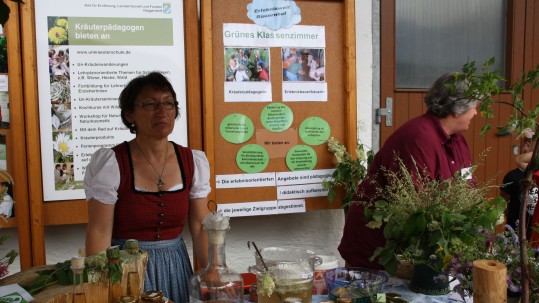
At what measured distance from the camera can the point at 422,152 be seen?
7.26 feet

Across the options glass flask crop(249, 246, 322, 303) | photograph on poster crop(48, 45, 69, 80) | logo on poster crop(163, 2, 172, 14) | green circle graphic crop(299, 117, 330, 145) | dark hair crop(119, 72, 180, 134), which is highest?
logo on poster crop(163, 2, 172, 14)

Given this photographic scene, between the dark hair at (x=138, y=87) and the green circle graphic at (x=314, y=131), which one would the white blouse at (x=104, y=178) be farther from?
the green circle graphic at (x=314, y=131)

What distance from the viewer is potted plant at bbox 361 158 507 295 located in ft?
4.78

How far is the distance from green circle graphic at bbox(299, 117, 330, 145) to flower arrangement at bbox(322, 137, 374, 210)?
0.05 meters

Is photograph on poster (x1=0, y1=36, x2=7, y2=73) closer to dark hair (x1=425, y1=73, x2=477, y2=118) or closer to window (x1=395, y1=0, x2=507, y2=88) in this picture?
dark hair (x1=425, y1=73, x2=477, y2=118)

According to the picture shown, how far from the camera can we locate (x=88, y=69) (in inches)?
110

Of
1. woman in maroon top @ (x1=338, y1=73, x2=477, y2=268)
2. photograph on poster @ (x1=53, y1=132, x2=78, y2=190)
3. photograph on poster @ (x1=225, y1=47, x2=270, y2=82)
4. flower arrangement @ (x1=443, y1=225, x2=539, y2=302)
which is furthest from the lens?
photograph on poster @ (x1=225, y1=47, x2=270, y2=82)

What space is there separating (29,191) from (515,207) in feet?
9.85

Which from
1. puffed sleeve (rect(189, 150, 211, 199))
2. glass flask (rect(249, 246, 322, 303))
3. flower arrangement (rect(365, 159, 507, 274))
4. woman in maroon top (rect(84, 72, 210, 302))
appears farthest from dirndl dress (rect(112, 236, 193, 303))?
flower arrangement (rect(365, 159, 507, 274))

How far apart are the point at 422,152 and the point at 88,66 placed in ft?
6.13

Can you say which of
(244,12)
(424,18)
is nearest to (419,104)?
(424,18)

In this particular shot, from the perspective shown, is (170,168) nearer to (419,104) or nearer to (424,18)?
(419,104)

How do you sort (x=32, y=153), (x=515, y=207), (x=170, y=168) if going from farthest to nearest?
(x=515, y=207)
(x=32, y=153)
(x=170, y=168)

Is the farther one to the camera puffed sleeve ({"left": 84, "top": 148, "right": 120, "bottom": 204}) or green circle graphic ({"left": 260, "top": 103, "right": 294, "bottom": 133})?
green circle graphic ({"left": 260, "top": 103, "right": 294, "bottom": 133})
